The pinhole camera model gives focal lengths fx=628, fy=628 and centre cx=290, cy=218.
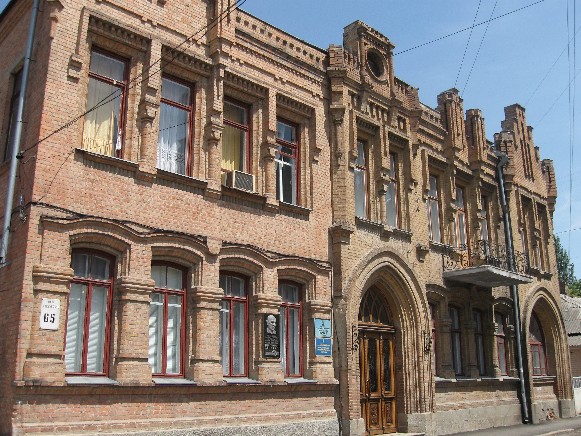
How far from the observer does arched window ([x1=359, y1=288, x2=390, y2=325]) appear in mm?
16000

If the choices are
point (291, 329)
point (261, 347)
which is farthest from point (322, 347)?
point (261, 347)

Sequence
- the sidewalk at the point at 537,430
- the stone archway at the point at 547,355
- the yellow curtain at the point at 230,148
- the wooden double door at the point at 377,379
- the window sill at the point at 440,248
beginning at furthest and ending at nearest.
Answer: the stone archway at the point at 547,355 → the window sill at the point at 440,248 → the sidewalk at the point at 537,430 → the wooden double door at the point at 377,379 → the yellow curtain at the point at 230,148

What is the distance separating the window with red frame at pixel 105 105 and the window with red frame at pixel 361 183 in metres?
6.51

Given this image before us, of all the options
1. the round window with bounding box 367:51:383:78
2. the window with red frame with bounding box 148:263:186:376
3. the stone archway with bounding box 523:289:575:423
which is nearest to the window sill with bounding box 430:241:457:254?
the stone archway with bounding box 523:289:575:423

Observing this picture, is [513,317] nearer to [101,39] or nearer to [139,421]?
[139,421]

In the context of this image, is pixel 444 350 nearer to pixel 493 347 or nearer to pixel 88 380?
→ pixel 493 347

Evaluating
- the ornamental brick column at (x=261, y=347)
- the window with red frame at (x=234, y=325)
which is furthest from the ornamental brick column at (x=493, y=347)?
the window with red frame at (x=234, y=325)

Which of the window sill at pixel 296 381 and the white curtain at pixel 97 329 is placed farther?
the window sill at pixel 296 381

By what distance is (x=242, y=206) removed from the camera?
1332cm

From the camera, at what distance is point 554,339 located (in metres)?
23.8

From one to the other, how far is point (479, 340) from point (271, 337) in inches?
370

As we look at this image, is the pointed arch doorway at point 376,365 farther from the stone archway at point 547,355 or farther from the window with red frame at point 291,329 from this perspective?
the stone archway at point 547,355

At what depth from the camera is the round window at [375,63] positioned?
58.0 ft

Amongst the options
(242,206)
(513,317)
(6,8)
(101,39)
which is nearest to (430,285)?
(513,317)
